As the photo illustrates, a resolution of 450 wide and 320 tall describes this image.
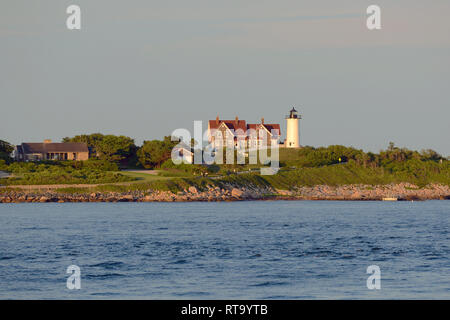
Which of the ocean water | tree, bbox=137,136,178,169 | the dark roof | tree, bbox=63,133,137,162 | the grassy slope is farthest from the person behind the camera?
the dark roof

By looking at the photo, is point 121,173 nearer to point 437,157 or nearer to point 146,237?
point 146,237

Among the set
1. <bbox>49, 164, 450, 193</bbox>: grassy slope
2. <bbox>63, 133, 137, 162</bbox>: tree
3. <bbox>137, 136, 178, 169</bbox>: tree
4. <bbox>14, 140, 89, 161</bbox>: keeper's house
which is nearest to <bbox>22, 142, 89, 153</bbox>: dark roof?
<bbox>14, 140, 89, 161</bbox>: keeper's house

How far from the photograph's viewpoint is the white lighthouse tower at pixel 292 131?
109188 millimetres

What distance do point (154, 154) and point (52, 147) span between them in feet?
51.7

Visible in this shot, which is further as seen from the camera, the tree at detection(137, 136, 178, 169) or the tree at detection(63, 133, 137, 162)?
the tree at detection(63, 133, 137, 162)

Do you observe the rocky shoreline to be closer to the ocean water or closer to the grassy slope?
the grassy slope

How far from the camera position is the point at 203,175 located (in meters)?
87.8

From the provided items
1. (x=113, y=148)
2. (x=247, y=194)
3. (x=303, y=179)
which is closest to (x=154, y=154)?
(x=113, y=148)

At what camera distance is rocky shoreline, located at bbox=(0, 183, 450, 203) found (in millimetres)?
72312

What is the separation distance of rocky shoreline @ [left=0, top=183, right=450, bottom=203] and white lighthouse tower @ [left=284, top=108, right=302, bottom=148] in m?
18.6

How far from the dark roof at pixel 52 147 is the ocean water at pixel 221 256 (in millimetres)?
51411
